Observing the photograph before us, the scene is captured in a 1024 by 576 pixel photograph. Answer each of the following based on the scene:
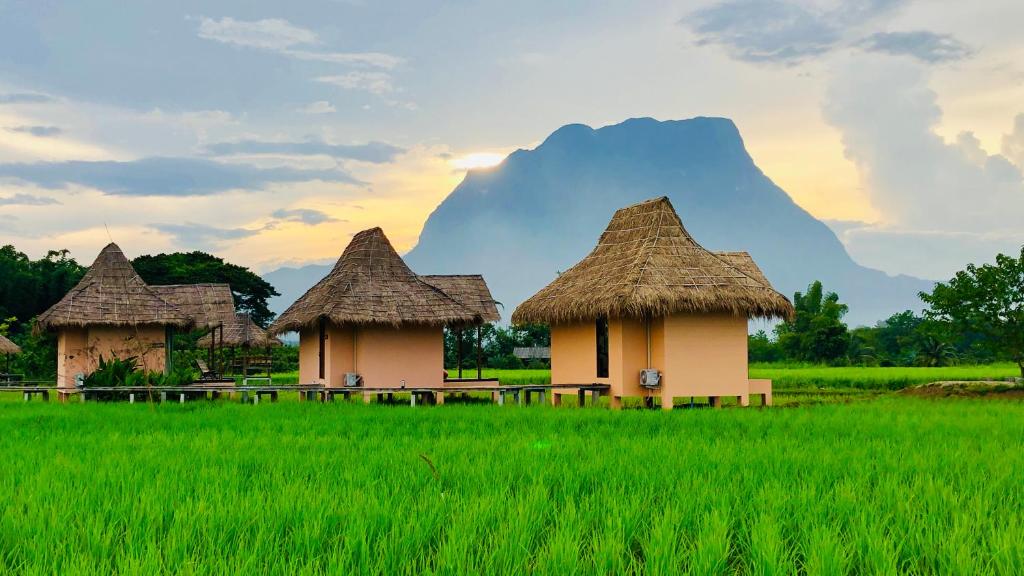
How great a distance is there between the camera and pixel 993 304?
62.4 ft

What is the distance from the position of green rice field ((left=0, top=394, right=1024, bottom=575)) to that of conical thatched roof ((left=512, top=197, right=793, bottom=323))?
465cm

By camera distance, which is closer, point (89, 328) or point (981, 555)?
point (981, 555)

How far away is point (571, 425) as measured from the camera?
9.51 m

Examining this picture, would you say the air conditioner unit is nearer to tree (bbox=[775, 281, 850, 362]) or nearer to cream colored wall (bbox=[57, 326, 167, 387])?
cream colored wall (bbox=[57, 326, 167, 387])

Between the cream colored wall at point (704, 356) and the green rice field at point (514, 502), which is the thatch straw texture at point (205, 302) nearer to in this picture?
the cream colored wall at point (704, 356)

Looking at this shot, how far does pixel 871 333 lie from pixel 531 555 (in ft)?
139

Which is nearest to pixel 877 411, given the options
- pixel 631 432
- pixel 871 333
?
pixel 631 432

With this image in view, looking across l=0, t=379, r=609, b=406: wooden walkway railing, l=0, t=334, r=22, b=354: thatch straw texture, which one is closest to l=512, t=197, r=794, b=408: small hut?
l=0, t=379, r=609, b=406: wooden walkway railing

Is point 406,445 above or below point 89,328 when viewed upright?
below

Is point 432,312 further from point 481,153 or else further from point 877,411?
point 481,153

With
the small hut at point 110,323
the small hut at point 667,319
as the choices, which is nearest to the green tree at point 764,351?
the small hut at point 667,319

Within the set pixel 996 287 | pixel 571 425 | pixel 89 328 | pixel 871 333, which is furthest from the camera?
pixel 871 333

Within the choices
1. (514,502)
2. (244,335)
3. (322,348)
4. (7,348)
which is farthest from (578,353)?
(7,348)

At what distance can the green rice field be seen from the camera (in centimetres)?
368
